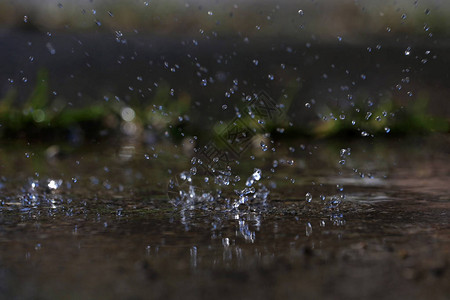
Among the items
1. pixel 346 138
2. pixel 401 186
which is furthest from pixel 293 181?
pixel 346 138

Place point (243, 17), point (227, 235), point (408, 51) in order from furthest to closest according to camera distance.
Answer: point (243, 17)
point (408, 51)
point (227, 235)

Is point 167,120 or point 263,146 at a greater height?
point 167,120

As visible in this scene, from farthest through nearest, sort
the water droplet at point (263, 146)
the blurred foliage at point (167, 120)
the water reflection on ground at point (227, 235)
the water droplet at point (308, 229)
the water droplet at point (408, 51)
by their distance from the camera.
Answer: the water droplet at point (408, 51) < the blurred foliage at point (167, 120) < the water droplet at point (263, 146) < the water droplet at point (308, 229) < the water reflection on ground at point (227, 235)

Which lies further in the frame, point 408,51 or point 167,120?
point 408,51

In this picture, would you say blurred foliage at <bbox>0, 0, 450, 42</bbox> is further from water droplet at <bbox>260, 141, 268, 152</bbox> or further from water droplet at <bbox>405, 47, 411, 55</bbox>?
water droplet at <bbox>260, 141, 268, 152</bbox>

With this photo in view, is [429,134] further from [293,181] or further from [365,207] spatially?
[365,207]

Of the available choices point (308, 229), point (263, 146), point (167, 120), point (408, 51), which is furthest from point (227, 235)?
point (408, 51)

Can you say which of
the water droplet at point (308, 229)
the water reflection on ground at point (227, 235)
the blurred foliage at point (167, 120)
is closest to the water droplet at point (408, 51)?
the blurred foliage at point (167, 120)

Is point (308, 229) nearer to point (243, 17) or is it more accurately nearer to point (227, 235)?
point (227, 235)

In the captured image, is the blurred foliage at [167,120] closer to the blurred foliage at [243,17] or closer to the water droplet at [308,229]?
the blurred foliage at [243,17]
